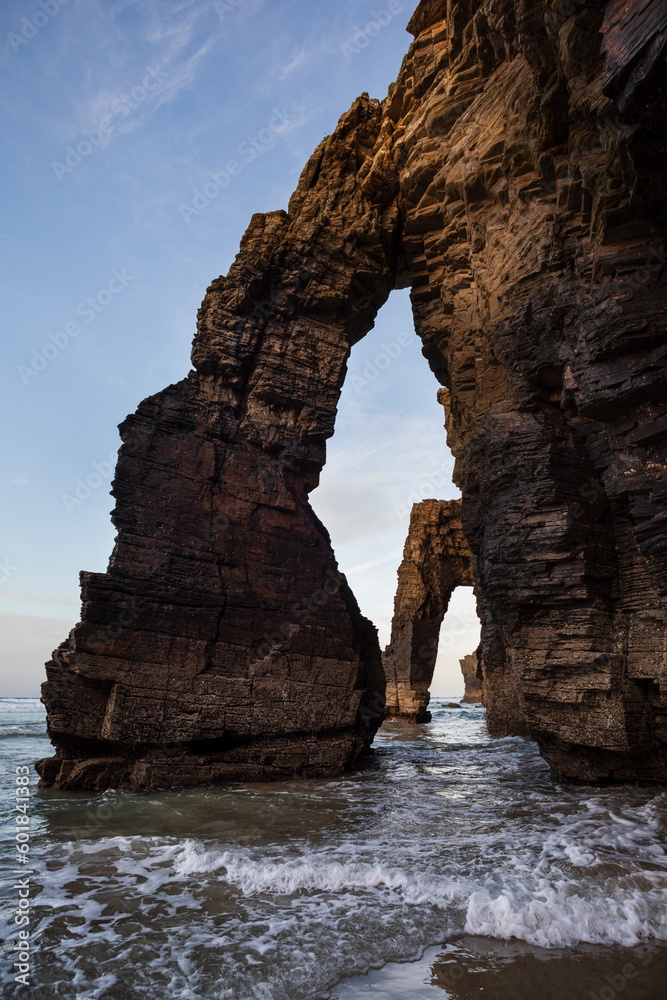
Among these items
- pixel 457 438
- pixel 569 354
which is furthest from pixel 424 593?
pixel 569 354

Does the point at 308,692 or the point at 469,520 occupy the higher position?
the point at 469,520

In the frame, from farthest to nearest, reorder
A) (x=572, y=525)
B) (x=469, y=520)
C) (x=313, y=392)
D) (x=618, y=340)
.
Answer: (x=313, y=392)
(x=469, y=520)
(x=572, y=525)
(x=618, y=340)

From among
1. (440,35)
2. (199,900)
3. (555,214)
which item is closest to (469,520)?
(555,214)

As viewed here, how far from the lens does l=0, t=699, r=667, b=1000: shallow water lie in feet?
13.4

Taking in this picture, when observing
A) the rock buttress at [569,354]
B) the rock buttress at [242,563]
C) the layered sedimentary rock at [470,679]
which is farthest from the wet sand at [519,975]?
the layered sedimentary rock at [470,679]

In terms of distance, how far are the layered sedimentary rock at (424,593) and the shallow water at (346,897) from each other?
24301 millimetres

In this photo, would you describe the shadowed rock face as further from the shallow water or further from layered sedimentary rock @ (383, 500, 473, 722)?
layered sedimentary rock @ (383, 500, 473, 722)

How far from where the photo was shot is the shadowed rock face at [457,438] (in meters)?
8.53

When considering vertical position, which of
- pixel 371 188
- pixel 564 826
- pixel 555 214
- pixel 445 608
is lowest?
pixel 564 826

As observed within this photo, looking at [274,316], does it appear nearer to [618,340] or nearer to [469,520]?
[469,520]

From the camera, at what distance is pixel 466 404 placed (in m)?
14.1

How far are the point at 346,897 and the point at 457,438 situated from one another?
1423cm

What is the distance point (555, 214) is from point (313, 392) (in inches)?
293

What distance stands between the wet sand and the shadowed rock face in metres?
5.19
